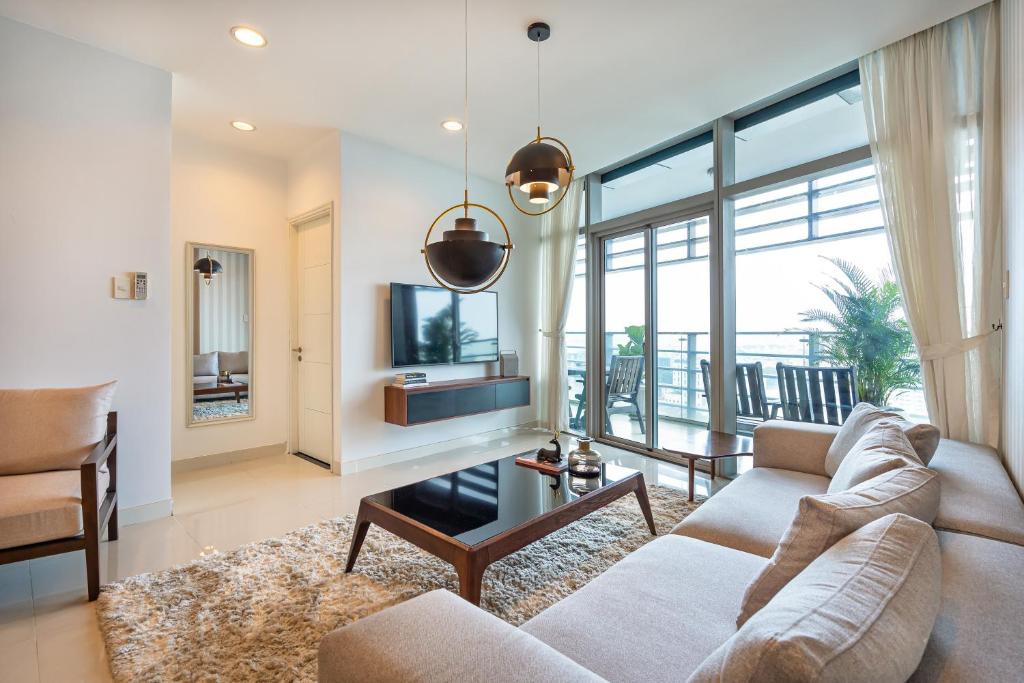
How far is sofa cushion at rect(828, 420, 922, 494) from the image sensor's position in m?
1.38

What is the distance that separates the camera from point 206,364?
419 centimetres

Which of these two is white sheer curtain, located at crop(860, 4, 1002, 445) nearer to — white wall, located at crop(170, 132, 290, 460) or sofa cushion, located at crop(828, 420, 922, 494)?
sofa cushion, located at crop(828, 420, 922, 494)

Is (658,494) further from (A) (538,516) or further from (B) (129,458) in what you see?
(B) (129,458)

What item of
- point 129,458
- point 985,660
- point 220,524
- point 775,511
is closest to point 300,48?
point 129,458

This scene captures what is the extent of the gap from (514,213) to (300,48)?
3114 mm

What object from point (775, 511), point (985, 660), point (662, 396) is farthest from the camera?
point (662, 396)

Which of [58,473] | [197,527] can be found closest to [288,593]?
[197,527]

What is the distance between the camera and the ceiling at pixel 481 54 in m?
2.50

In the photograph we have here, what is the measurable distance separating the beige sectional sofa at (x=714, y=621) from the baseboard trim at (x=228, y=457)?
3929 mm

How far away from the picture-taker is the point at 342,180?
4.00m

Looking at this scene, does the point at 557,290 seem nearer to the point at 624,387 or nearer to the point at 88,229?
the point at 624,387

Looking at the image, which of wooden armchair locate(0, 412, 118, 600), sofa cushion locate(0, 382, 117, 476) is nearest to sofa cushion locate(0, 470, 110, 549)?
wooden armchair locate(0, 412, 118, 600)

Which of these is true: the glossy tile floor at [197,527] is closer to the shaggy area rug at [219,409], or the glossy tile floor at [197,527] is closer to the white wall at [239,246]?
the white wall at [239,246]

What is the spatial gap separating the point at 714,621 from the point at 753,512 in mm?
877
